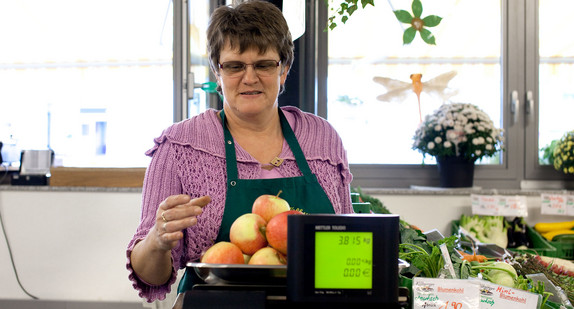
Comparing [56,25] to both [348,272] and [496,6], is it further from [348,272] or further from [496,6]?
[348,272]

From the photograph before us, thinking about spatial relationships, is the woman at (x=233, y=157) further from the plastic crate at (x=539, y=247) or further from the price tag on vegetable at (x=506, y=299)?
the plastic crate at (x=539, y=247)

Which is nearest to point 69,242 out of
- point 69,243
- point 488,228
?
point 69,243

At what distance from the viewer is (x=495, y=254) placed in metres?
2.23

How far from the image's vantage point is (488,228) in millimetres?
3004

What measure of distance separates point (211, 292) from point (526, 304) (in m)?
0.73

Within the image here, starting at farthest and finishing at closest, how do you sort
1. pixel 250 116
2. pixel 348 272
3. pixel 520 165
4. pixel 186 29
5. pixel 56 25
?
pixel 56 25 < pixel 520 165 < pixel 186 29 < pixel 250 116 < pixel 348 272

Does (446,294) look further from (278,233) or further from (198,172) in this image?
(198,172)

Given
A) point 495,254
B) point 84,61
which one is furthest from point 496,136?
point 84,61

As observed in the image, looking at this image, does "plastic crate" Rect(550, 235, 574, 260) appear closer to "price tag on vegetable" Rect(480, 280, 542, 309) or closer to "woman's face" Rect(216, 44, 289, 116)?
"price tag on vegetable" Rect(480, 280, 542, 309)

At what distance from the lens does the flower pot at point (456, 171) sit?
10.7 feet

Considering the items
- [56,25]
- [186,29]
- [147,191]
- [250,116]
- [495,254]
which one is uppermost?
[56,25]

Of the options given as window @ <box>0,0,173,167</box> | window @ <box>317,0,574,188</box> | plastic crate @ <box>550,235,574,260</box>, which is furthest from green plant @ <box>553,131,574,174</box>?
window @ <box>0,0,173,167</box>

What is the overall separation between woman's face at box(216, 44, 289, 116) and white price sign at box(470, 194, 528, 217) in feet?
6.31

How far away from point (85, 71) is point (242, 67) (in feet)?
17.7
